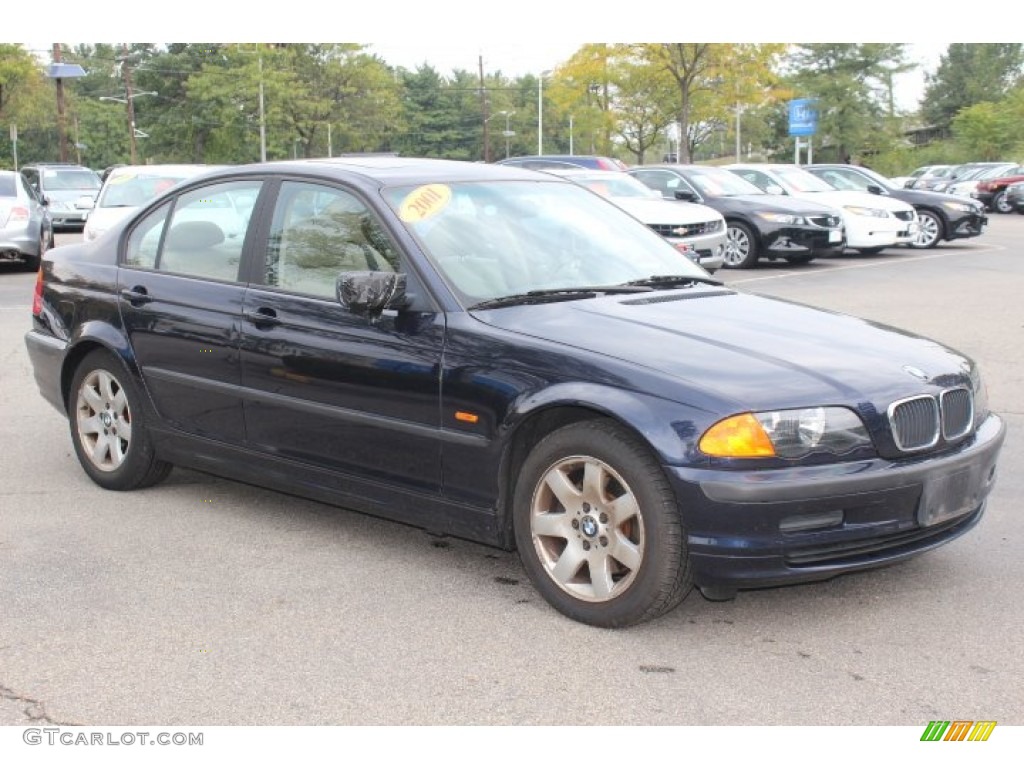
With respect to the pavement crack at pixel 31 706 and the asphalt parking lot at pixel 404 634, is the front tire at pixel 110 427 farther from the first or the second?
the pavement crack at pixel 31 706

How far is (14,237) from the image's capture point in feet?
55.1

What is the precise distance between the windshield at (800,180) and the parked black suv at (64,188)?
1716 cm

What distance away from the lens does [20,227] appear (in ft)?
55.3

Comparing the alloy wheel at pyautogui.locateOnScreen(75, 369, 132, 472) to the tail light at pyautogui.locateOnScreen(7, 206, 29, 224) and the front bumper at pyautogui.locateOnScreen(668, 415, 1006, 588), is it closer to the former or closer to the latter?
the front bumper at pyautogui.locateOnScreen(668, 415, 1006, 588)

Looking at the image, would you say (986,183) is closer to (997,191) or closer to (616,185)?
(997,191)

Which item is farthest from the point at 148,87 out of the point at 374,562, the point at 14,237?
the point at 374,562

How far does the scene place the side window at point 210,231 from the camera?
535 centimetres

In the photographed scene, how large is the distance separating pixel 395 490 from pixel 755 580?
1472 mm

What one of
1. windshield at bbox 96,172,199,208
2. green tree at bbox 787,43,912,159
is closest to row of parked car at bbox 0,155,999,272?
windshield at bbox 96,172,199,208

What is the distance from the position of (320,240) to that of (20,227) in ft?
43.8

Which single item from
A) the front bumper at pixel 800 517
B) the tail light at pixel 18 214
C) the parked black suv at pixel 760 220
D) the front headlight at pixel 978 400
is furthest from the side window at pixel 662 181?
the front bumper at pixel 800 517

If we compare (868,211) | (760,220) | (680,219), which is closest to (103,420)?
(680,219)
